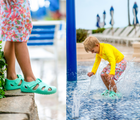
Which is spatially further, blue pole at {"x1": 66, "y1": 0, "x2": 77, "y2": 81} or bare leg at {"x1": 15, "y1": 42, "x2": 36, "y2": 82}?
blue pole at {"x1": 66, "y1": 0, "x2": 77, "y2": 81}

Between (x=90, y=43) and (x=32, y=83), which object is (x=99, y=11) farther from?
(x=32, y=83)

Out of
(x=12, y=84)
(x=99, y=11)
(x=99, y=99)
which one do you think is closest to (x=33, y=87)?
(x=12, y=84)

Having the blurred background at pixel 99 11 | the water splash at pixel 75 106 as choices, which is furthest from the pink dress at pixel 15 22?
the blurred background at pixel 99 11

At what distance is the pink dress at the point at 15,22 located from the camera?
74.6 inches

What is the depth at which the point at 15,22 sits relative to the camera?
6.21 feet

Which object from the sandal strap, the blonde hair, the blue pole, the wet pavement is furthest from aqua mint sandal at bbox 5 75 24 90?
the blue pole

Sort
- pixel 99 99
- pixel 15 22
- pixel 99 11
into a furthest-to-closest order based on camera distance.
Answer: pixel 99 11, pixel 99 99, pixel 15 22

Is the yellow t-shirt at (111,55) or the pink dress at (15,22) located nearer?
the pink dress at (15,22)

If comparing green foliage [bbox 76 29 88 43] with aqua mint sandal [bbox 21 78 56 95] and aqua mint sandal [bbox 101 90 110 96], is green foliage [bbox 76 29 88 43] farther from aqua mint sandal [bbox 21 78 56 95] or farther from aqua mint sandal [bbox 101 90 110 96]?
aqua mint sandal [bbox 21 78 56 95]

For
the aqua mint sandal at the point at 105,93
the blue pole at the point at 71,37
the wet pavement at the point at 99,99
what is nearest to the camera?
the wet pavement at the point at 99,99

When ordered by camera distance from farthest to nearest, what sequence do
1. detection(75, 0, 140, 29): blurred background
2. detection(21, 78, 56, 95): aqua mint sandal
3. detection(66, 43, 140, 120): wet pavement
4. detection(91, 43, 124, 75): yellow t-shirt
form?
detection(75, 0, 140, 29): blurred background
detection(91, 43, 124, 75): yellow t-shirt
detection(21, 78, 56, 95): aqua mint sandal
detection(66, 43, 140, 120): wet pavement

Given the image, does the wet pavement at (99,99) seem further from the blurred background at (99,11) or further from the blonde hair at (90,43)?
the blonde hair at (90,43)

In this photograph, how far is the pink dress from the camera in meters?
Result: 1.89

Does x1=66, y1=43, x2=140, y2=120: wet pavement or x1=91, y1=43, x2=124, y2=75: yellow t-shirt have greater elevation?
x1=91, y1=43, x2=124, y2=75: yellow t-shirt
